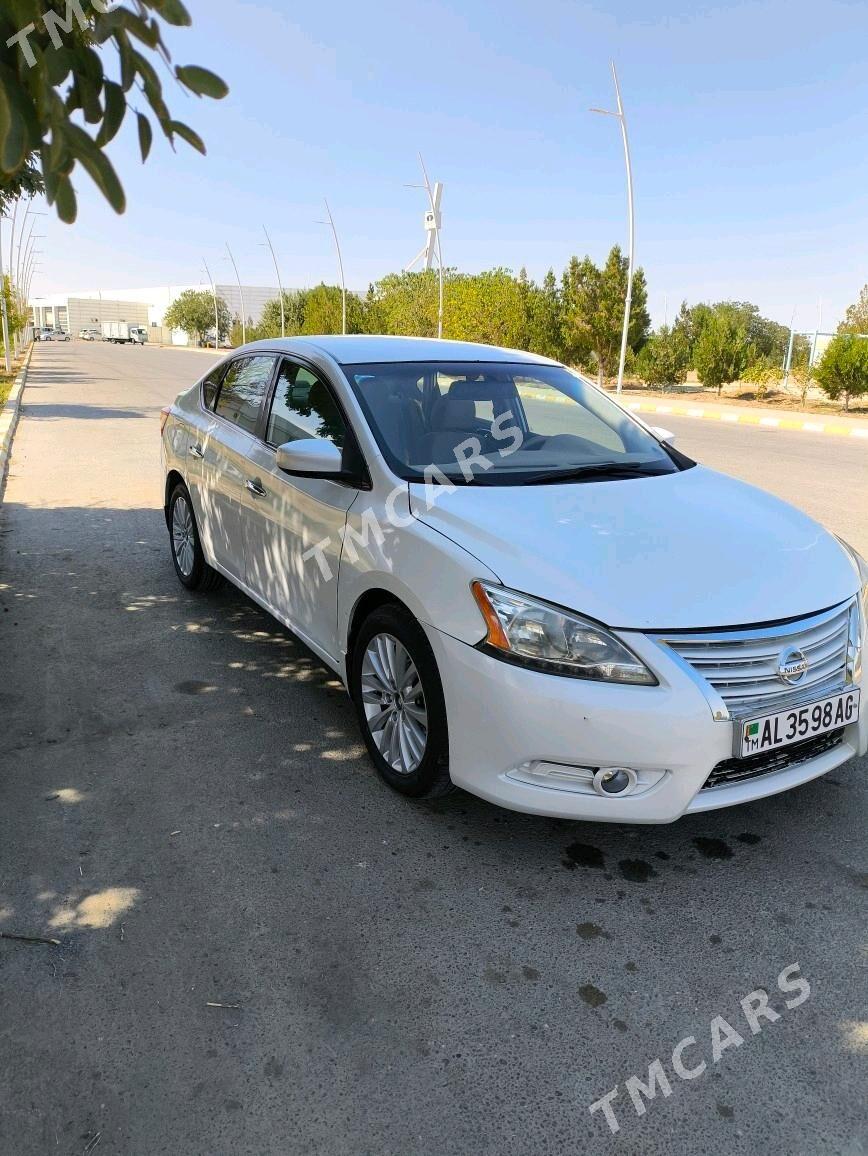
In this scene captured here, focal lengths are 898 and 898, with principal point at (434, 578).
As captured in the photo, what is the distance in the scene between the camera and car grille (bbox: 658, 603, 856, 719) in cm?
262

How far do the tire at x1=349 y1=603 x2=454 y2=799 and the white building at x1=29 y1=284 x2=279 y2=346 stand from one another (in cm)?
14855

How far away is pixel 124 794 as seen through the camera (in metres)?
3.32

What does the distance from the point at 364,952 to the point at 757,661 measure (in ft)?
4.63

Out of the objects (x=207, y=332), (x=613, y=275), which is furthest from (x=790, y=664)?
(x=207, y=332)

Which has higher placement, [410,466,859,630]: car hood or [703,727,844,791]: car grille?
[410,466,859,630]: car hood

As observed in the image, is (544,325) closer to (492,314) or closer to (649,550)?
(492,314)

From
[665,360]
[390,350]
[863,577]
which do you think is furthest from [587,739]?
[665,360]

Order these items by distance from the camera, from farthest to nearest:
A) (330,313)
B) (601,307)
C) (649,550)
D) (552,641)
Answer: (330,313) < (601,307) < (649,550) < (552,641)

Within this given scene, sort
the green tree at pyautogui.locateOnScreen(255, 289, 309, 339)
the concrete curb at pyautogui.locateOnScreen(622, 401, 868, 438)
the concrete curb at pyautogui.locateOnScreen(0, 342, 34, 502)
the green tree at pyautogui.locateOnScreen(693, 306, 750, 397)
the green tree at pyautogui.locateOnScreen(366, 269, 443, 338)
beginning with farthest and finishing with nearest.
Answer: the green tree at pyautogui.locateOnScreen(255, 289, 309, 339) → the green tree at pyautogui.locateOnScreen(366, 269, 443, 338) → the green tree at pyautogui.locateOnScreen(693, 306, 750, 397) → the concrete curb at pyautogui.locateOnScreen(622, 401, 868, 438) → the concrete curb at pyautogui.locateOnScreen(0, 342, 34, 502)

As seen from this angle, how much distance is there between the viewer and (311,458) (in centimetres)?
345

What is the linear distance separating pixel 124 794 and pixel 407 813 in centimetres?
105

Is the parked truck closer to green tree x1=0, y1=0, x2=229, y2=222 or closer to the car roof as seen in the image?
the car roof

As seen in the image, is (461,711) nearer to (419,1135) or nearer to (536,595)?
(536,595)

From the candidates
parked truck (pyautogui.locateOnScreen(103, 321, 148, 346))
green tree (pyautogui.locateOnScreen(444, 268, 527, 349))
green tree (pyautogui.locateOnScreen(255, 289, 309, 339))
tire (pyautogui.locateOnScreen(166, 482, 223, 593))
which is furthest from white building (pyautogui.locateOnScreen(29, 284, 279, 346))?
tire (pyautogui.locateOnScreen(166, 482, 223, 593))
